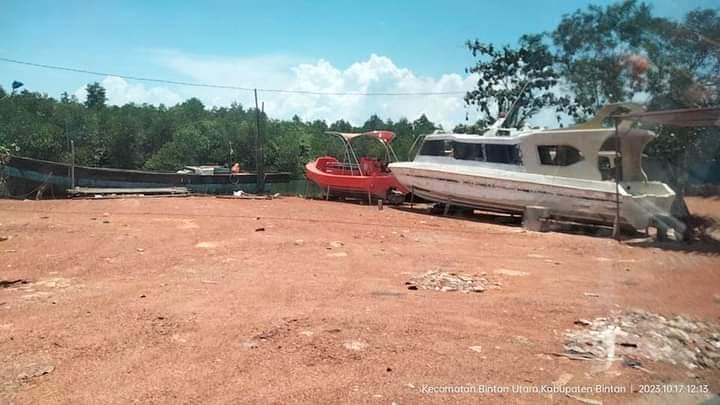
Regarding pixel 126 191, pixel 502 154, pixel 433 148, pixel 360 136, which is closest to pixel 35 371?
pixel 502 154

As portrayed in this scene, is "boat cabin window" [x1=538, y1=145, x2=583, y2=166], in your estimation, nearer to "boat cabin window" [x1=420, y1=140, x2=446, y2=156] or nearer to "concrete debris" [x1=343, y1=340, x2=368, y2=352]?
"boat cabin window" [x1=420, y1=140, x2=446, y2=156]

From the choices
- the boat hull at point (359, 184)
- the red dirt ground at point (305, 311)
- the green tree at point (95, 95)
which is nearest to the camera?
the red dirt ground at point (305, 311)

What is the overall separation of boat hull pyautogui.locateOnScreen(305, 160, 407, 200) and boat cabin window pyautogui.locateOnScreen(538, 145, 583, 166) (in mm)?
4464

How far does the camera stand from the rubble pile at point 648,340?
3.75 metres

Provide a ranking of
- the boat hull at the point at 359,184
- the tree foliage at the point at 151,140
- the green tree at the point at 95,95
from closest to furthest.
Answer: the boat hull at the point at 359,184
the tree foliage at the point at 151,140
the green tree at the point at 95,95

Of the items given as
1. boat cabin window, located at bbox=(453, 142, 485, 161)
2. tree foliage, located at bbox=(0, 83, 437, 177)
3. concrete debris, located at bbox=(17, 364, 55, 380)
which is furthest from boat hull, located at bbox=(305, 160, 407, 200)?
concrete debris, located at bbox=(17, 364, 55, 380)

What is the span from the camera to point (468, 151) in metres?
13.4

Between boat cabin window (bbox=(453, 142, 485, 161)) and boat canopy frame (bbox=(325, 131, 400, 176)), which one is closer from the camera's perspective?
boat cabin window (bbox=(453, 142, 485, 161))

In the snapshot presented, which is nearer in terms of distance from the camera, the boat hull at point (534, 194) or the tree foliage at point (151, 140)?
the boat hull at point (534, 194)

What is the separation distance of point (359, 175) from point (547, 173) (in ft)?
22.6

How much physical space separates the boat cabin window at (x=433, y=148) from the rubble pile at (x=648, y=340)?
972cm

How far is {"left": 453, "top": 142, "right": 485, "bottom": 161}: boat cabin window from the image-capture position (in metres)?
13.1

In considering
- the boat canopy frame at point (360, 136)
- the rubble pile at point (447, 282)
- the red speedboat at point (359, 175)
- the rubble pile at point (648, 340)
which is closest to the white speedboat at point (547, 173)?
the red speedboat at point (359, 175)

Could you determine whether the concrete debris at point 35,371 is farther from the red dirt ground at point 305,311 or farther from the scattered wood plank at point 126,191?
the scattered wood plank at point 126,191
